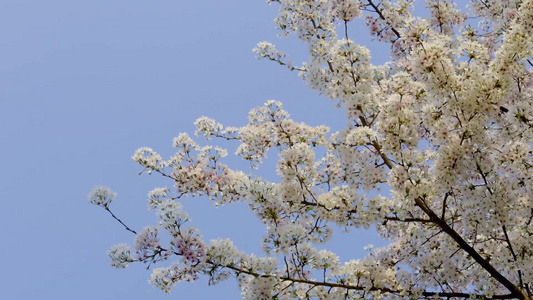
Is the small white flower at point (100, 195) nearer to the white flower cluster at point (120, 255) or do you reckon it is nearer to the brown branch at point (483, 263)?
the white flower cluster at point (120, 255)

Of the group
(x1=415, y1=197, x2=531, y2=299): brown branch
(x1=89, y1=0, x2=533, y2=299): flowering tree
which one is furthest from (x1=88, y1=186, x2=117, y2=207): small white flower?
(x1=415, y1=197, x2=531, y2=299): brown branch

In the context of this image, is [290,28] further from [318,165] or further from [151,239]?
[151,239]

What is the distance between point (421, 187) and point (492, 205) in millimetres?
1021

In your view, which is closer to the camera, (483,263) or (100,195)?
(100,195)

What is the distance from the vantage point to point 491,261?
7.10m

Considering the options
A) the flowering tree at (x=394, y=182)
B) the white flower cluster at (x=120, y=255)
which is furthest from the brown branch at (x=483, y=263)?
the white flower cluster at (x=120, y=255)

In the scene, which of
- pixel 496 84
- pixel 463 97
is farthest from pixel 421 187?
pixel 496 84

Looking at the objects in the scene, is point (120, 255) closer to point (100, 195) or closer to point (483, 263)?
point (100, 195)

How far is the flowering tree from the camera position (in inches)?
244

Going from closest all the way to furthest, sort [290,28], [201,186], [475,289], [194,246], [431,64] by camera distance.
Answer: [194,246], [431,64], [475,289], [201,186], [290,28]

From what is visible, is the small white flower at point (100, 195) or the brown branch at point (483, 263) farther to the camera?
the brown branch at point (483, 263)

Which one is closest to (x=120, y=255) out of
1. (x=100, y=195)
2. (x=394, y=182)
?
(x=100, y=195)

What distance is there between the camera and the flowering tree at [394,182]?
6188 millimetres

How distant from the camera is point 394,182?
255 inches
